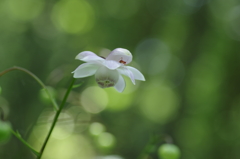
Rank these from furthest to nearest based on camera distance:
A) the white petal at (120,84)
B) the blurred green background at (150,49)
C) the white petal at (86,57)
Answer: the blurred green background at (150,49), the white petal at (120,84), the white petal at (86,57)

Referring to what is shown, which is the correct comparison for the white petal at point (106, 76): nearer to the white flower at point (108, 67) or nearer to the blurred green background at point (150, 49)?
the white flower at point (108, 67)

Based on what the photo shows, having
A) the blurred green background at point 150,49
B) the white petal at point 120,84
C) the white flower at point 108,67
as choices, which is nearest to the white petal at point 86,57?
the white flower at point 108,67

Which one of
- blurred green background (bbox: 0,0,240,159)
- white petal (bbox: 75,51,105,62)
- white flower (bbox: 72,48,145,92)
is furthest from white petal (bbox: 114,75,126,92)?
blurred green background (bbox: 0,0,240,159)

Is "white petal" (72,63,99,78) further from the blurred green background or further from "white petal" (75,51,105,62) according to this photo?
the blurred green background

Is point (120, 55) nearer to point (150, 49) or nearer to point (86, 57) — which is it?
point (86, 57)

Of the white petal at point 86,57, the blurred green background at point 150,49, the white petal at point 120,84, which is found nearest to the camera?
the white petal at point 86,57

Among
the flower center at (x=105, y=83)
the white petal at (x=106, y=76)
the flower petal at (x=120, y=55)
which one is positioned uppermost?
the flower petal at (x=120, y=55)
